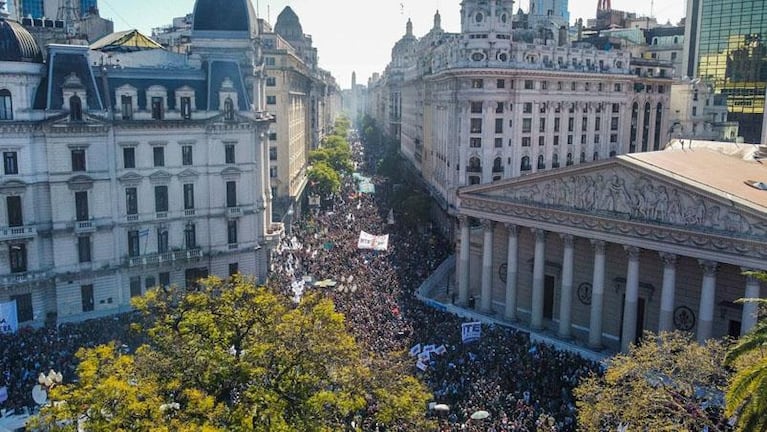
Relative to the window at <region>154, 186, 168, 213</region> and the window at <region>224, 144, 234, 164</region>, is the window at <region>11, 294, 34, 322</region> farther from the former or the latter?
the window at <region>224, 144, 234, 164</region>

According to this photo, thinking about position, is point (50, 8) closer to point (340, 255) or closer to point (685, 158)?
point (340, 255)

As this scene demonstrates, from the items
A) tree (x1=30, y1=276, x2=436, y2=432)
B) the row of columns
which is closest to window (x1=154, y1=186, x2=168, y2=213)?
tree (x1=30, y1=276, x2=436, y2=432)

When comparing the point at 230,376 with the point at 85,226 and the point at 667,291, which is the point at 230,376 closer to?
the point at 667,291

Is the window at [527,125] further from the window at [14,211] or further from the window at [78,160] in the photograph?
the window at [14,211]

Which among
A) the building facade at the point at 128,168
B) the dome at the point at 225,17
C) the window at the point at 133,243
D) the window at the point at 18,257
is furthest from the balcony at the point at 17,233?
the dome at the point at 225,17

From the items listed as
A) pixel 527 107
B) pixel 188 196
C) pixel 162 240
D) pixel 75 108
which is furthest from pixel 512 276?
pixel 75 108

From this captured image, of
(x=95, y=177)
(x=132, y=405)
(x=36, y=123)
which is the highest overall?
(x=36, y=123)

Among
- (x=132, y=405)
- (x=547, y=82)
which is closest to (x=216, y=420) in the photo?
(x=132, y=405)
